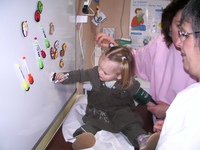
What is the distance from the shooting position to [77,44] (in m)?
1.29

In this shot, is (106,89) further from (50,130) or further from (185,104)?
(185,104)

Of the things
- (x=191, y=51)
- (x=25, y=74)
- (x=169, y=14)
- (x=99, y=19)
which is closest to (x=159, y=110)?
(x=169, y=14)

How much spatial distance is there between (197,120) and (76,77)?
66 centimetres

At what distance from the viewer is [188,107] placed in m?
0.56

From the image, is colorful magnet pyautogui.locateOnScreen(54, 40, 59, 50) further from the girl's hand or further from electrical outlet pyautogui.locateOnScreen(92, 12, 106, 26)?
electrical outlet pyautogui.locateOnScreen(92, 12, 106, 26)

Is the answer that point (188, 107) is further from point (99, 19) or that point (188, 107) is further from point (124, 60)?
point (99, 19)

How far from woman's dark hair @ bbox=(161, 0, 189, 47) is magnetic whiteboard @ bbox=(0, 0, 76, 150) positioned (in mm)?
484

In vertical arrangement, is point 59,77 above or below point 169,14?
below

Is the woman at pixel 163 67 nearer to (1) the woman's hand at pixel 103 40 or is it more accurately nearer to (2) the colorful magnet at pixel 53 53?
(1) the woman's hand at pixel 103 40

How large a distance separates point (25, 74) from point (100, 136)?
0.48 metres

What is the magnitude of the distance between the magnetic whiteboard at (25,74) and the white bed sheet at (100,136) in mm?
90

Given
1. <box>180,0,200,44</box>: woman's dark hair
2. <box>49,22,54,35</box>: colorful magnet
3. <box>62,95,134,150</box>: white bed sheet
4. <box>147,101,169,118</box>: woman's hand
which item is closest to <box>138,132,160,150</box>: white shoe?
<box>62,95,134,150</box>: white bed sheet

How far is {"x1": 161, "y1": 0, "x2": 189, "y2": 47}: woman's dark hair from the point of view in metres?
0.93

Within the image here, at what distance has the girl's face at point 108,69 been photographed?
3.46ft
